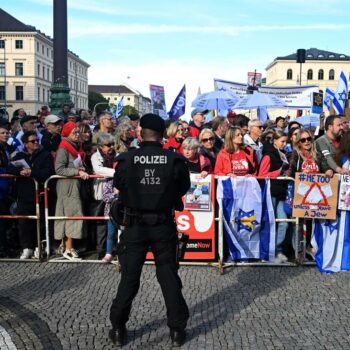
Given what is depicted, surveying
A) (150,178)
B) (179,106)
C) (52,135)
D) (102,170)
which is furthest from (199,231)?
(179,106)

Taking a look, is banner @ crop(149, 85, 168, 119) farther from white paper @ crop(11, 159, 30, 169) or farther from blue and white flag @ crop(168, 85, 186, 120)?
white paper @ crop(11, 159, 30, 169)

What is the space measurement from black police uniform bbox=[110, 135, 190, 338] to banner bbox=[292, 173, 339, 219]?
10.00ft

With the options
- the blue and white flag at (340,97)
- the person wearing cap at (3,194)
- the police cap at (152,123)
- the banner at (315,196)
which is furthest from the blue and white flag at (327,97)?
the police cap at (152,123)

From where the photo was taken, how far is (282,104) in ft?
48.5

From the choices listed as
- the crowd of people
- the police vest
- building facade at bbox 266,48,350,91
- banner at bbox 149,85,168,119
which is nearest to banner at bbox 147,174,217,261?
the crowd of people

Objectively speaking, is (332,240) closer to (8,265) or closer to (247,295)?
(247,295)

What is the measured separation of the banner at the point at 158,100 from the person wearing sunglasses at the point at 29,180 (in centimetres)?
939

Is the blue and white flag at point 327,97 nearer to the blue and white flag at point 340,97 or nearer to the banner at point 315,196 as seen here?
the blue and white flag at point 340,97

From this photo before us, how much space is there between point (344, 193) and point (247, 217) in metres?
1.35

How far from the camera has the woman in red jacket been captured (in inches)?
294

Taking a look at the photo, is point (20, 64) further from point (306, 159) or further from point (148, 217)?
point (148, 217)

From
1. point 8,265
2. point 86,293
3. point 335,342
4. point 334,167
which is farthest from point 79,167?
point 335,342

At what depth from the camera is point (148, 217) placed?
4.70 m

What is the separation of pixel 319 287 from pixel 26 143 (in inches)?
182
